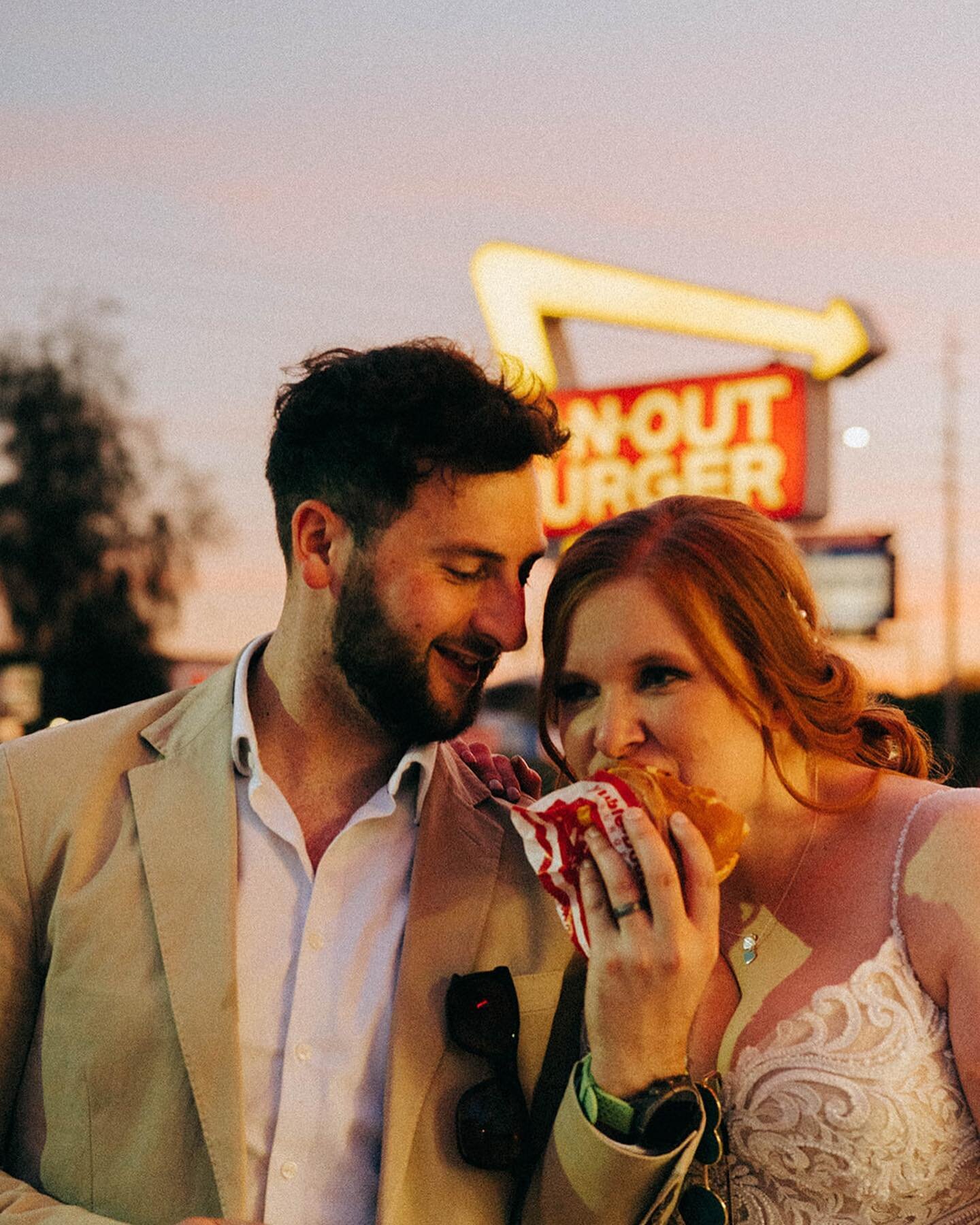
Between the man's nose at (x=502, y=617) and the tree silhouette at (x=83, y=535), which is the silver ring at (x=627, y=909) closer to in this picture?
the man's nose at (x=502, y=617)

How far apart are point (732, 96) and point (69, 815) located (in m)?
9.94

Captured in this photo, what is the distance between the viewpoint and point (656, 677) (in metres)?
2.84

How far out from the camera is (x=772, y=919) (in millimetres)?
3025

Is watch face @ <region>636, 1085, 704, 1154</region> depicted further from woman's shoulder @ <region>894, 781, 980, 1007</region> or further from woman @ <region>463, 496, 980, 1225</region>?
woman's shoulder @ <region>894, 781, 980, 1007</region>

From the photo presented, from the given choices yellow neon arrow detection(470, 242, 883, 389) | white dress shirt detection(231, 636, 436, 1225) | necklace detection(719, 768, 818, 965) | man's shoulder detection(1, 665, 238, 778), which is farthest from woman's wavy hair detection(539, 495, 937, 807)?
yellow neon arrow detection(470, 242, 883, 389)

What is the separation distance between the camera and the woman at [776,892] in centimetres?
263

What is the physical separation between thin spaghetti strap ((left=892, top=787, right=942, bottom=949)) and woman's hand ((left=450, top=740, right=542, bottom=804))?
3.03 feet

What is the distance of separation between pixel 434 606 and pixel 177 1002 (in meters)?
1.02

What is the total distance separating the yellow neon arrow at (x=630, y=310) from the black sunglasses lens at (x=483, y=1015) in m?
10.2

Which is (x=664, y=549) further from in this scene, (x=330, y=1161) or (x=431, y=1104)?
(x=330, y=1161)

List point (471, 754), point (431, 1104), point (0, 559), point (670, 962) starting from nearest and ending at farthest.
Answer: point (670, 962) < point (431, 1104) < point (471, 754) < point (0, 559)

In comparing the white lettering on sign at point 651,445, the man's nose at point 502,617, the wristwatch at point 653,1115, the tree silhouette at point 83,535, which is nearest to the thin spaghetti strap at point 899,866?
the wristwatch at point 653,1115

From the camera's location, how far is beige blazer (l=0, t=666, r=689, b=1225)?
2.56 m

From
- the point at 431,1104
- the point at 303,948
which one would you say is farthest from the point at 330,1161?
the point at 303,948
